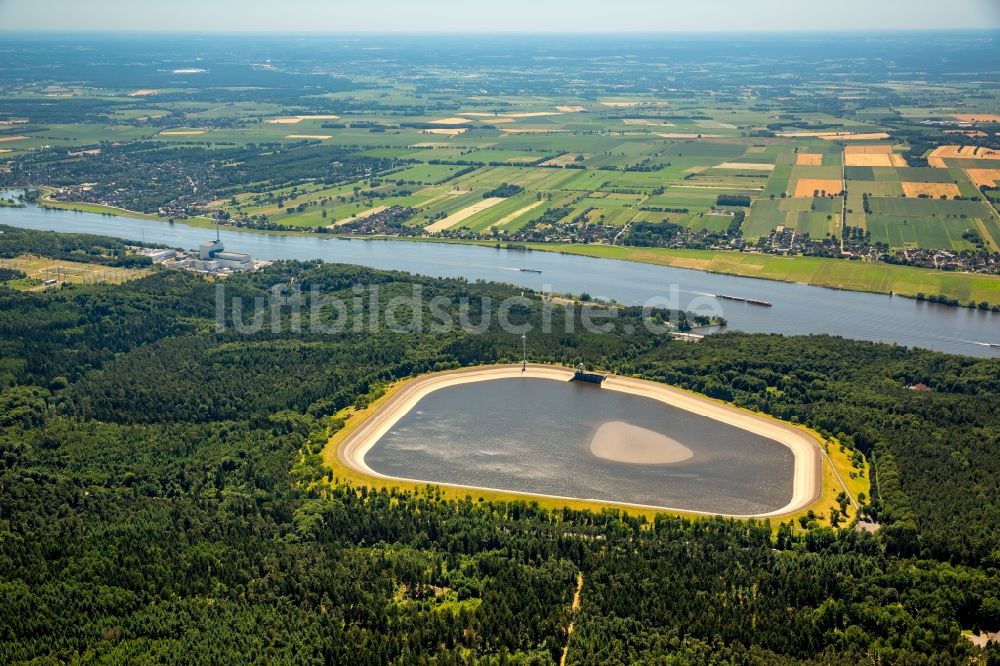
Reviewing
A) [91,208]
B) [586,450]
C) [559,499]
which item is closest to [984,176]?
[586,450]

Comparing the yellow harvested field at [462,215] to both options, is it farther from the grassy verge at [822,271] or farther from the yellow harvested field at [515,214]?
the grassy verge at [822,271]

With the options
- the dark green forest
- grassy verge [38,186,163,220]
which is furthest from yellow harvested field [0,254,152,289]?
grassy verge [38,186,163,220]

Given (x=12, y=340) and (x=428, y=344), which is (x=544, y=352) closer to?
(x=428, y=344)

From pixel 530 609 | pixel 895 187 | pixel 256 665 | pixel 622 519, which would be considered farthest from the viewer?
pixel 895 187

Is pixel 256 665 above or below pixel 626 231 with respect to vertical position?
below

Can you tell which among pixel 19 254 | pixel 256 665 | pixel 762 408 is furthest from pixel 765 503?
pixel 19 254

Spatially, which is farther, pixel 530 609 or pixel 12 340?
pixel 12 340

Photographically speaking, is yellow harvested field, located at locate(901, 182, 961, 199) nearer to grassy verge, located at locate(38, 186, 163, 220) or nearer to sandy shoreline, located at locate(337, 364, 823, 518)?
sandy shoreline, located at locate(337, 364, 823, 518)

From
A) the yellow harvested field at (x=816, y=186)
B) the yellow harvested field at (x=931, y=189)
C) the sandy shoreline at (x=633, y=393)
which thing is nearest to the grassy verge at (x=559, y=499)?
the sandy shoreline at (x=633, y=393)
